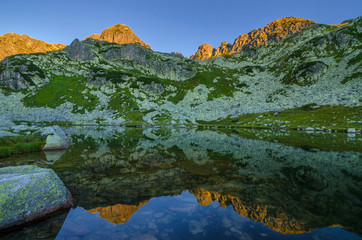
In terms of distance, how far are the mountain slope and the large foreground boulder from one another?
77.7 metres

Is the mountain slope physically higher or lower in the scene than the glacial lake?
higher

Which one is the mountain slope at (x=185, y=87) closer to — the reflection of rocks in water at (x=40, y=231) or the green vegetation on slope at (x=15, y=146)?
the green vegetation on slope at (x=15, y=146)

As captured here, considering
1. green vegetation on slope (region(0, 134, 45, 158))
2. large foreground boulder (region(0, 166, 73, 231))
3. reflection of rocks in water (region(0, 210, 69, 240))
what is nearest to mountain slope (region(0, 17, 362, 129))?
green vegetation on slope (region(0, 134, 45, 158))

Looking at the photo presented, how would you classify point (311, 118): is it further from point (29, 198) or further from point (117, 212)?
point (29, 198)

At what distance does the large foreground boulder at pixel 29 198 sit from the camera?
328 inches

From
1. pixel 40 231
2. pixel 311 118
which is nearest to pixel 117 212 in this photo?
pixel 40 231

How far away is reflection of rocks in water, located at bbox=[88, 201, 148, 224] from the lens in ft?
29.8

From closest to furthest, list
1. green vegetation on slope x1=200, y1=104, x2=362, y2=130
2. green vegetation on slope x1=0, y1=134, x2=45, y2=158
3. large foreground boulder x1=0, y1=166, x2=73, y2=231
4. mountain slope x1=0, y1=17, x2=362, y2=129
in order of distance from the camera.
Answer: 1. large foreground boulder x1=0, y1=166, x2=73, y2=231
2. green vegetation on slope x1=0, y1=134, x2=45, y2=158
3. green vegetation on slope x1=200, y1=104, x2=362, y2=130
4. mountain slope x1=0, y1=17, x2=362, y2=129

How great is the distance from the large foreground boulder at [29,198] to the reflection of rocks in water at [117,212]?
1.96 m

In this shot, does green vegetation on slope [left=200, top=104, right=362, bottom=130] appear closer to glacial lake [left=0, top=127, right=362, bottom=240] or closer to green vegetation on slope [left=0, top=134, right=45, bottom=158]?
glacial lake [left=0, top=127, right=362, bottom=240]

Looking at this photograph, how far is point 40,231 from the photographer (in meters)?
7.89

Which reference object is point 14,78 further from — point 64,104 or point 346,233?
point 346,233

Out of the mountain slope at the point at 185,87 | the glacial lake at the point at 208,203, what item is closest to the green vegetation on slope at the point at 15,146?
the glacial lake at the point at 208,203

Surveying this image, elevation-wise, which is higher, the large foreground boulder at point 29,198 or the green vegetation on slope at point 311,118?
the green vegetation on slope at point 311,118
